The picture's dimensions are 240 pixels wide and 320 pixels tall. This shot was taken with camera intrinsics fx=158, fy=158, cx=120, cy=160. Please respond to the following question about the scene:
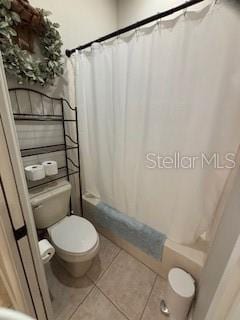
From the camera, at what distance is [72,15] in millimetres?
1404

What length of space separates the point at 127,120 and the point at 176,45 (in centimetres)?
58

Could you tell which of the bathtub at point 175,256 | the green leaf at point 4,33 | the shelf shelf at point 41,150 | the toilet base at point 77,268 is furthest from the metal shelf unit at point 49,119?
the bathtub at point 175,256

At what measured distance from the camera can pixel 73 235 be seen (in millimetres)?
1311

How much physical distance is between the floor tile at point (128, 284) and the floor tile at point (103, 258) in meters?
0.05

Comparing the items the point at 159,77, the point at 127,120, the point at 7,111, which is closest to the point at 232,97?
the point at 159,77

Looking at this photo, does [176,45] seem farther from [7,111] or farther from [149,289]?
[149,289]

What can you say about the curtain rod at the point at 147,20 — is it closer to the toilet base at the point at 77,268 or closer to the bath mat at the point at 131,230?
the bath mat at the point at 131,230

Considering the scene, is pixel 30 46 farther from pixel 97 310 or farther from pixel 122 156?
pixel 97 310

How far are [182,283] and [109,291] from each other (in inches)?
23.0

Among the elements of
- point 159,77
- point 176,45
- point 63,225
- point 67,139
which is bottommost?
point 63,225

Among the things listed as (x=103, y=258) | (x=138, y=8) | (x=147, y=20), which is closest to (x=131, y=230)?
(x=103, y=258)

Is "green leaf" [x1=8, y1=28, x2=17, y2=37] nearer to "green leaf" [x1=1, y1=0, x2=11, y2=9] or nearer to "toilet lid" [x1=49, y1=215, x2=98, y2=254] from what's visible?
"green leaf" [x1=1, y1=0, x2=11, y2=9]

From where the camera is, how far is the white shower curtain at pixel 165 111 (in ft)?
2.91

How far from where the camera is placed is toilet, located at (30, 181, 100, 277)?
1.19 metres
